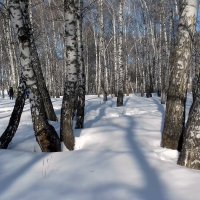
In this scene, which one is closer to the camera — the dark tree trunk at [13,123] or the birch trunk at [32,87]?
the birch trunk at [32,87]

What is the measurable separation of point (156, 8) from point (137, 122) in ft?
61.2

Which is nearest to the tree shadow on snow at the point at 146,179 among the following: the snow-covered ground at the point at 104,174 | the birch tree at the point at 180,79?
the snow-covered ground at the point at 104,174

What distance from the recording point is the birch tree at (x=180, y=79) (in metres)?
6.52

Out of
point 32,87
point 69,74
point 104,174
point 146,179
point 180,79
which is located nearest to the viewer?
point 146,179

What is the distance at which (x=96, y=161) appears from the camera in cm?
576

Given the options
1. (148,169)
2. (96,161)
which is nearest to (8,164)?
(96,161)

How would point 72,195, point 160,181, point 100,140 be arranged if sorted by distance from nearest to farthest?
point 72,195 → point 160,181 → point 100,140

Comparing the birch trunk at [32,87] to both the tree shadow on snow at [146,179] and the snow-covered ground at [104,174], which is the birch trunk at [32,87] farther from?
the tree shadow on snow at [146,179]

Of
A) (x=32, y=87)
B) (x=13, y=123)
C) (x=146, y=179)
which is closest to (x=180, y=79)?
(x=146, y=179)

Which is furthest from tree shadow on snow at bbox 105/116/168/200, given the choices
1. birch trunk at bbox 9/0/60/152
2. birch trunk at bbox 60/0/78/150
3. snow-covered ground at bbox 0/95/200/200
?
birch trunk at bbox 9/0/60/152

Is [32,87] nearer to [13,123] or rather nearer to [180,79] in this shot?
[13,123]

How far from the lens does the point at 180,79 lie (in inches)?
259

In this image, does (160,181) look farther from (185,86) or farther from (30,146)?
(30,146)

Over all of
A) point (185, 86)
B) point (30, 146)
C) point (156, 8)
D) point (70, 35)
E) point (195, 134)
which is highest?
point (156, 8)
